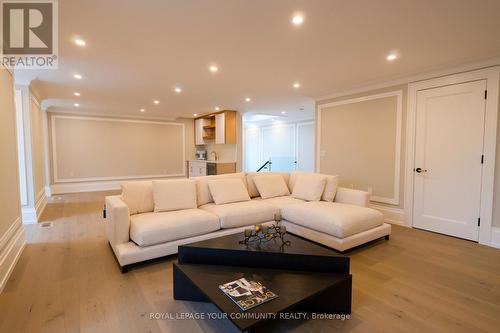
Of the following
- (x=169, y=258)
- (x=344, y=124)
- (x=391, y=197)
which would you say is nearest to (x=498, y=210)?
(x=391, y=197)

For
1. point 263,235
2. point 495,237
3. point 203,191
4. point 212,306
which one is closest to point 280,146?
point 203,191

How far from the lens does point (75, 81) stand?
14.0ft

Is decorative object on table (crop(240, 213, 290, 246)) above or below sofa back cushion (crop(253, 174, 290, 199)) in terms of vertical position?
below

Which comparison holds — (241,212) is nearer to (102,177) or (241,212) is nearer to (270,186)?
(270,186)

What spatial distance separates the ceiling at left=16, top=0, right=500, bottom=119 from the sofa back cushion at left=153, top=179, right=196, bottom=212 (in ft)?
5.29

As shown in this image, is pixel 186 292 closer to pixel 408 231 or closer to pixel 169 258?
pixel 169 258

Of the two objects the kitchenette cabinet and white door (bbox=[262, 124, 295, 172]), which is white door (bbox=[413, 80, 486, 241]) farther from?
white door (bbox=[262, 124, 295, 172])

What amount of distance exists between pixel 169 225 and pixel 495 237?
402 cm

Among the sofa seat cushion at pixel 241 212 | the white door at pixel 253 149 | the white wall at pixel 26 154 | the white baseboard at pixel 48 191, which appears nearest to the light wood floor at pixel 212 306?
the sofa seat cushion at pixel 241 212

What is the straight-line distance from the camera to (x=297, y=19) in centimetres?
227

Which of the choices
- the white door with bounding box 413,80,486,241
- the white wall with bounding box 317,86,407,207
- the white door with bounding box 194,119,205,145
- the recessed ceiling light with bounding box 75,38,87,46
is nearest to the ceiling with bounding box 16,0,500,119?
the recessed ceiling light with bounding box 75,38,87,46

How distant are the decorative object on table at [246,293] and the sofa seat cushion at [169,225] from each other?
3.79 ft

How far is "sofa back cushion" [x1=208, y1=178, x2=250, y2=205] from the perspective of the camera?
3.52 meters

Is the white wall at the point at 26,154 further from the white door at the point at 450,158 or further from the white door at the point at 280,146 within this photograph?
the white door at the point at 280,146
